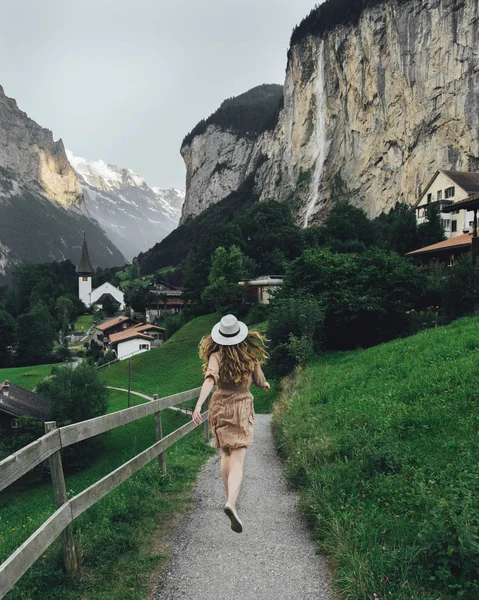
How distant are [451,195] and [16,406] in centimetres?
5344

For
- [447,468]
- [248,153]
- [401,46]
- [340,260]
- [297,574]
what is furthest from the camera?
[248,153]

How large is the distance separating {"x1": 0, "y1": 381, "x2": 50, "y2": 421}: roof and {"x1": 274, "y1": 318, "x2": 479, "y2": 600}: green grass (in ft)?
107

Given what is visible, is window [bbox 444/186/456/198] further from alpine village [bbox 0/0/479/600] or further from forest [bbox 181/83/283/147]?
forest [bbox 181/83/283/147]

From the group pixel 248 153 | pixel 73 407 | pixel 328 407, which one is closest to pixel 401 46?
pixel 73 407

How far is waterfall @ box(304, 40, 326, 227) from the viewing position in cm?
9906

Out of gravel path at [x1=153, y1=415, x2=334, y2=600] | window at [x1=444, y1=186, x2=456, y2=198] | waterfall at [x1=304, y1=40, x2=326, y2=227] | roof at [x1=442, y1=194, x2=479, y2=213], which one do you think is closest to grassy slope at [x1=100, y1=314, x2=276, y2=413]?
roof at [x1=442, y1=194, x2=479, y2=213]

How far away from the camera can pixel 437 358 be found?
1003 centimetres

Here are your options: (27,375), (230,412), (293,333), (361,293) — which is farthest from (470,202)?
(27,375)

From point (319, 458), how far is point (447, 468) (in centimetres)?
183

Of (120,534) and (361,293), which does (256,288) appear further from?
(120,534)

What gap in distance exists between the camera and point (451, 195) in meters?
53.4

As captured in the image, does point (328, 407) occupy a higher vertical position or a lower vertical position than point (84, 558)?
lower

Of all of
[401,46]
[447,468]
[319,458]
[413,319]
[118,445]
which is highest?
[401,46]

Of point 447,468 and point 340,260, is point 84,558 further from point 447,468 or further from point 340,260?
point 340,260
